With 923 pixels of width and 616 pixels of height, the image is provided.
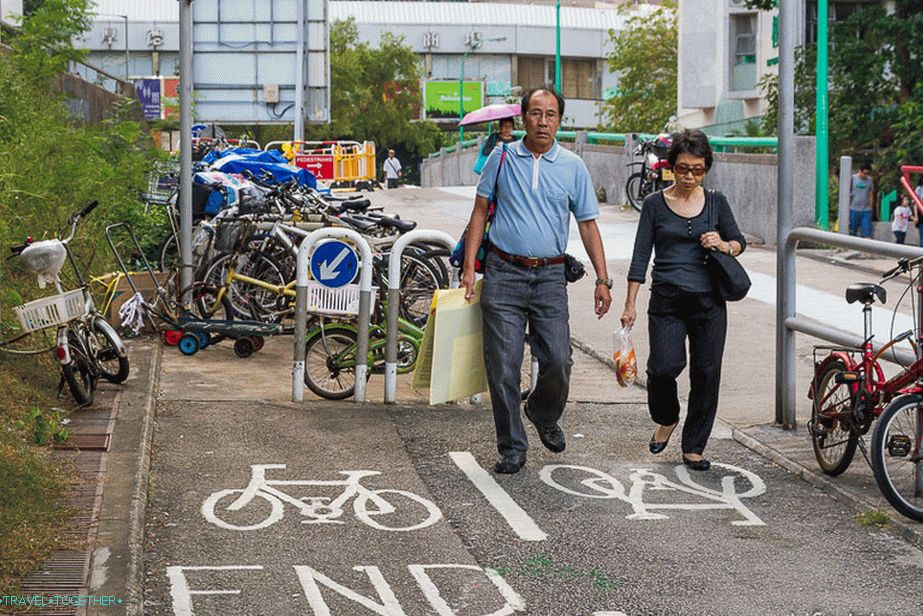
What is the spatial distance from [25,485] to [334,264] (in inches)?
142

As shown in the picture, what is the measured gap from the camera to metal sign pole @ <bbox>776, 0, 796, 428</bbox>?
930 centimetres

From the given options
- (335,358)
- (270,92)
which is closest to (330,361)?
(335,358)

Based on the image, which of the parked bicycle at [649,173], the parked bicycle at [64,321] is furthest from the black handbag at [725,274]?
the parked bicycle at [649,173]

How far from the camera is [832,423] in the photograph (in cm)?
813

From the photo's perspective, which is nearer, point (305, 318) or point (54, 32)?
point (305, 318)

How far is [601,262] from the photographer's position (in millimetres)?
8273

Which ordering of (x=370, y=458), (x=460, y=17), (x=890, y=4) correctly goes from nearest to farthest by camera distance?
(x=370, y=458) → (x=890, y=4) → (x=460, y=17)

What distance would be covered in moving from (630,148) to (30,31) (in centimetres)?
1515

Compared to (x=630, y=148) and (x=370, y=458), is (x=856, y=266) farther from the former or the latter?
(x=630, y=148)

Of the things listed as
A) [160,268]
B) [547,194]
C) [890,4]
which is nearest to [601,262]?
[547,194]

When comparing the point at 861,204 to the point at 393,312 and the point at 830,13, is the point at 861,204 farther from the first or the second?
the point at 393,312

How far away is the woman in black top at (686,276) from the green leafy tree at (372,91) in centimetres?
6563

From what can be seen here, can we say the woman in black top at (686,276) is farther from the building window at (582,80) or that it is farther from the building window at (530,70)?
the building window at (582,80)

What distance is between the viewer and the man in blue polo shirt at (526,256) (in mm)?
8156
